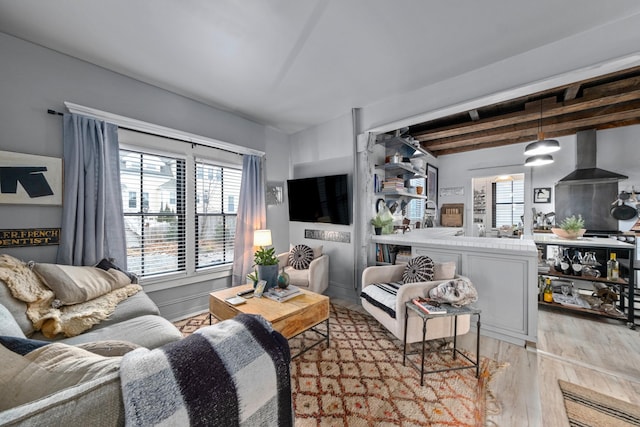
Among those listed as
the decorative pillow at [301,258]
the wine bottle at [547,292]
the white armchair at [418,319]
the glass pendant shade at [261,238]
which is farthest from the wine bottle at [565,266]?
the glass pendant shade at [261,238]

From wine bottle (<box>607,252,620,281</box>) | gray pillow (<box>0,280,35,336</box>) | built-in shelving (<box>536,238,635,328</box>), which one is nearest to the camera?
gray pillow (<box>0,280,35,336</box>)

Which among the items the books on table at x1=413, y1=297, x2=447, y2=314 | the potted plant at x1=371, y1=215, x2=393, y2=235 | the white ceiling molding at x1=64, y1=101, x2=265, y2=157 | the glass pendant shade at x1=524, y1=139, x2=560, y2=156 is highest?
the white ceiling molding at x1=64, y1=101, x2=265, y2=157

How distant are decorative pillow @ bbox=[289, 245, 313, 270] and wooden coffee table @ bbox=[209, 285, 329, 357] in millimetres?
909

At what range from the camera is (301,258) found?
3.22m

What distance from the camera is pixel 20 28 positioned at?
5.95 ft

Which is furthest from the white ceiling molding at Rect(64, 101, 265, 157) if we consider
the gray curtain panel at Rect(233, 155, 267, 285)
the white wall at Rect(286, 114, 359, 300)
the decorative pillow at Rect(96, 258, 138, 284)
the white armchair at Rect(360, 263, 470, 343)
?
Answer: the white armchair at Rect(360, 263, 470, 343)

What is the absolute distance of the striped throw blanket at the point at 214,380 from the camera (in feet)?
1.69

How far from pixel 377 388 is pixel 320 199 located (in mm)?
2379

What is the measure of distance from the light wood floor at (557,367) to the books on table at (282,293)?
1547mm

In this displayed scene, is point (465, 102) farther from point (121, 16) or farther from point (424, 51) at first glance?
point (121, 16)

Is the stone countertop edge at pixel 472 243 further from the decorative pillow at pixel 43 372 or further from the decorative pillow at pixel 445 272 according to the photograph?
the decorative pillow at pixel 43 372

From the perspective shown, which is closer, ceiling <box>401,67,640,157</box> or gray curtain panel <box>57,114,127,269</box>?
gray curtain panel <box>57,114,127,269</box>

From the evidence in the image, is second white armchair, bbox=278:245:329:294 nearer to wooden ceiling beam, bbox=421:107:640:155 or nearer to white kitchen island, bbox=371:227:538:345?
white kitchen island, bbox=371:227:538:345

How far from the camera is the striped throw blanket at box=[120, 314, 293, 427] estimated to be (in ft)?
1.69
